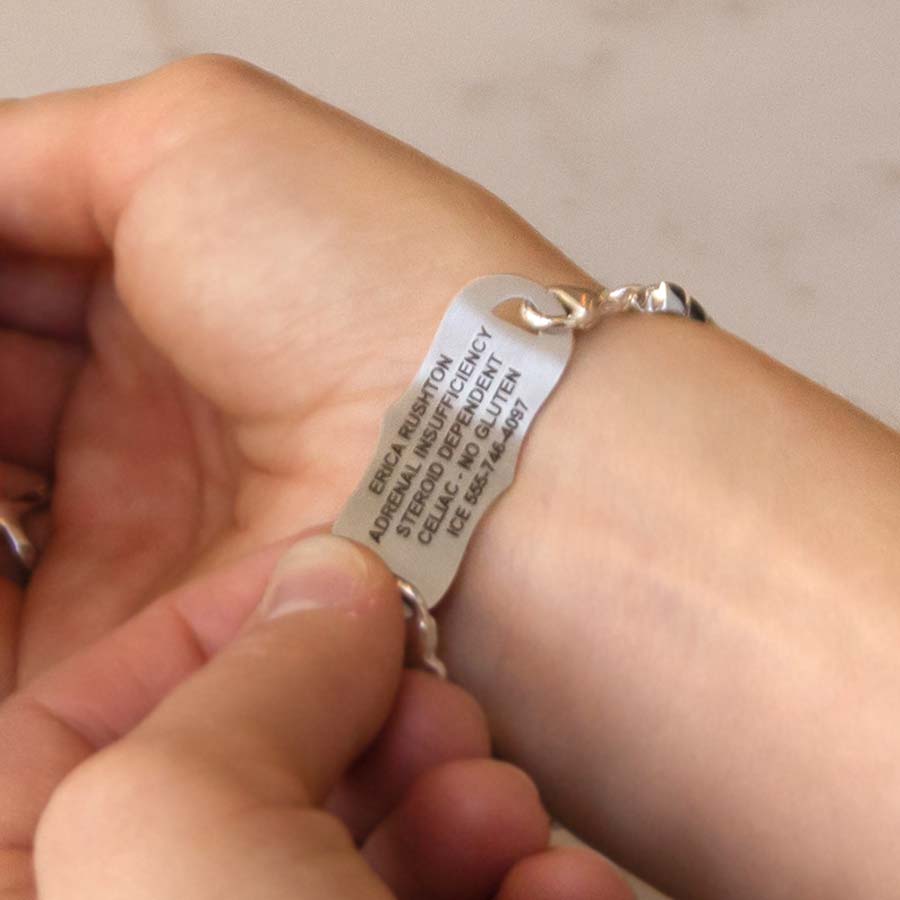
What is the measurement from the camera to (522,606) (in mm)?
486

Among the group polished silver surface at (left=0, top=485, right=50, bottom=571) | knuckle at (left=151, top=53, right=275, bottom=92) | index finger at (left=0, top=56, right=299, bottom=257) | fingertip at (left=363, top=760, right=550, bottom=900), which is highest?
knuckle at (left=151, top=53, right=275, bottom=92)

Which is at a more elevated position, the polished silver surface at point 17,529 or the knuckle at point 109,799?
the knuckle at point 109,799

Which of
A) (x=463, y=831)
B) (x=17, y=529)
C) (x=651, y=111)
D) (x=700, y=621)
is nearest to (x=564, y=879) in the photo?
(x=463, y=831)

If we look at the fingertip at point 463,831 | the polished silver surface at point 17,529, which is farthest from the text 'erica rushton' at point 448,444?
the polished silver surface at point 17,529

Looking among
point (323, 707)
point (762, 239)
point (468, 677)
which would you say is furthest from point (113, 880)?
point (762, 239)

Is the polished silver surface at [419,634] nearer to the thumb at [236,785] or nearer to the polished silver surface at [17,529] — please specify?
the thumb at [236,785]

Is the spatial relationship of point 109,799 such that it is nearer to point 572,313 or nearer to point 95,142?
point 572,313

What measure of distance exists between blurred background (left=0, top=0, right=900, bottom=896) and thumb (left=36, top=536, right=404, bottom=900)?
20.2 inches

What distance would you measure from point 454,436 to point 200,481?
0.18 metres

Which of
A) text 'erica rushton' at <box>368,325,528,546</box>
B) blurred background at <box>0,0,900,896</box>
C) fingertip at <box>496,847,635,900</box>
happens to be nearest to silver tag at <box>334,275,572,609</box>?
text 'erica rushton' at <box>368,325,528,546</box>

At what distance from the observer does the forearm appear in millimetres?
450

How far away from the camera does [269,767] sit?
0.31 metres

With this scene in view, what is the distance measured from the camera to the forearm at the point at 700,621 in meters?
0.45

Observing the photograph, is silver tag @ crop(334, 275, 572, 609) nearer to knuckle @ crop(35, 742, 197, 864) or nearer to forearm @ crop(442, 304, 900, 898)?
forearm @ crop(442, 304, 900, 898)
